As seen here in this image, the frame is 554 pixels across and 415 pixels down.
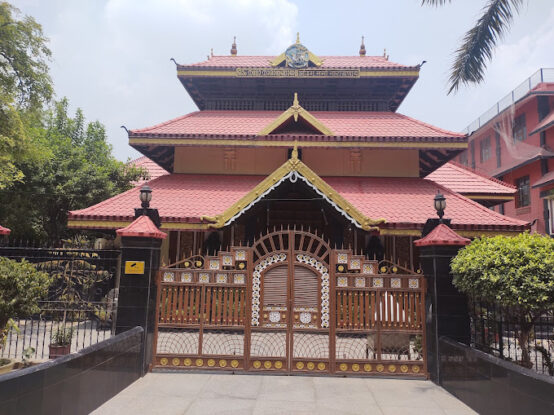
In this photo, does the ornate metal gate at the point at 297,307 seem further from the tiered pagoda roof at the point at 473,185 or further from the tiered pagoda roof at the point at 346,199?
the tiered pagoda roof at the point at 473,185

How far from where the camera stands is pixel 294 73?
14820 millimetres

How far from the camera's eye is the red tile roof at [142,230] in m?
6.46

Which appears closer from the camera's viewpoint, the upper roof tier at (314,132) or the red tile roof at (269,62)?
the upper roof tier at (314,132)

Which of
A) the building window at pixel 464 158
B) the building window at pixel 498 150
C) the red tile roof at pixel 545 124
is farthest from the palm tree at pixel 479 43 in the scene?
the building window at pixel 464 158

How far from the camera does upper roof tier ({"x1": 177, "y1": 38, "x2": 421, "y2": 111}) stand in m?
14.7

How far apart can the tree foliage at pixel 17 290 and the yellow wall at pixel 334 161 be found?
737cm

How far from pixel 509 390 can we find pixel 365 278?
2.75 meters

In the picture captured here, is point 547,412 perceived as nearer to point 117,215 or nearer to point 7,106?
point 117,215

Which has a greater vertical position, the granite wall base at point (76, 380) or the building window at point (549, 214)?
the building window at point (549, 214)

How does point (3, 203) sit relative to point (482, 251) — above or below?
above

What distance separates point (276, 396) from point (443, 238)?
3760mm

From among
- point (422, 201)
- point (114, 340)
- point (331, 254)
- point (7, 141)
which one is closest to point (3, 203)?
point (7, 141)

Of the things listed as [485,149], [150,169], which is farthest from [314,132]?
[485,149]

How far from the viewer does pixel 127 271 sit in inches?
254
